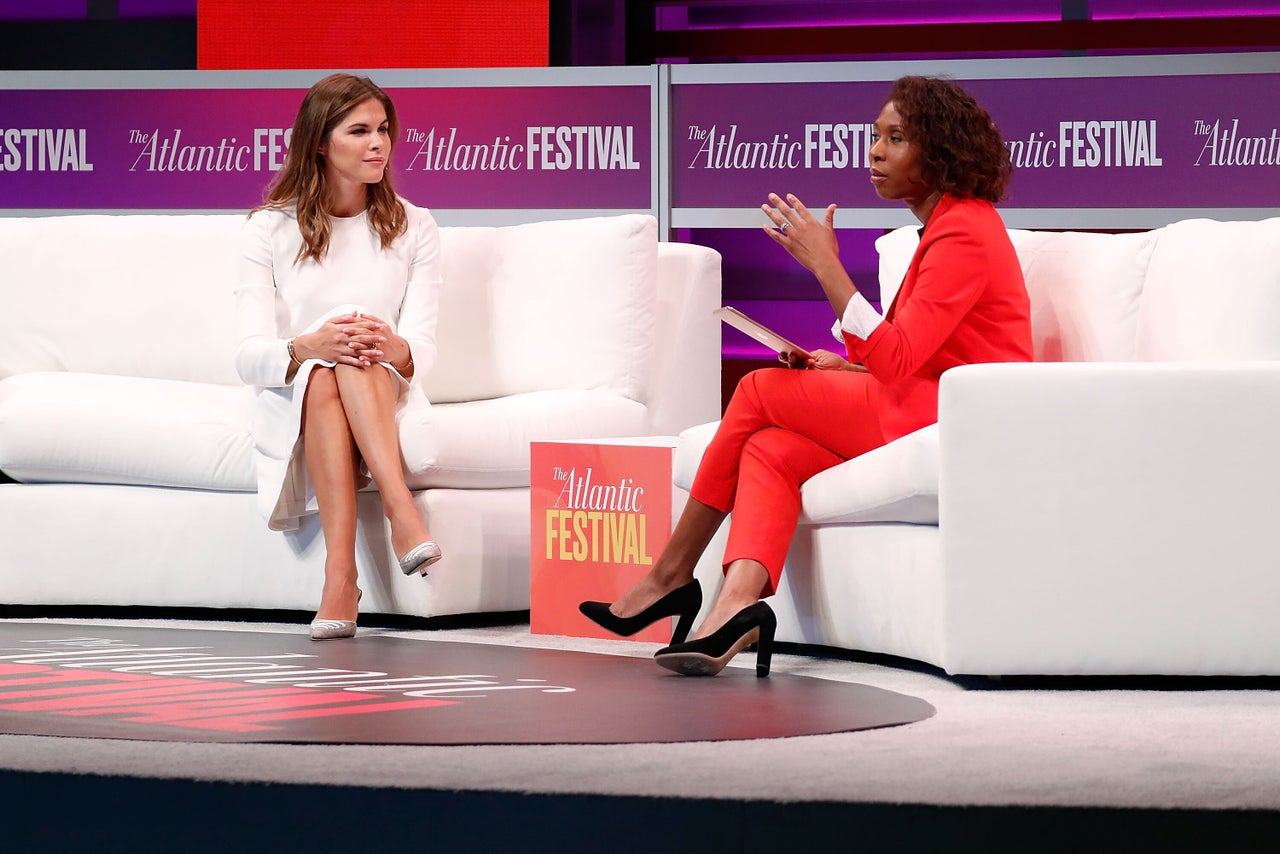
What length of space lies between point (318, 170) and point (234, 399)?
585 millimetres

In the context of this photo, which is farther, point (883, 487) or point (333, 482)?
point (333, 482)

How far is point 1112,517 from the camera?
265 cm

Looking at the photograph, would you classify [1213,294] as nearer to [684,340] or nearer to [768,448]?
[768,448]

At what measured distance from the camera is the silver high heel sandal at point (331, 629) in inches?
129

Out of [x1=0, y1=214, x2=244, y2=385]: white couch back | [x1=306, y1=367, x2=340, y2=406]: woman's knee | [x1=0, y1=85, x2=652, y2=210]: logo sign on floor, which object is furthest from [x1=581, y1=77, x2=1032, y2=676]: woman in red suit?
[x1=0, y1=85, x2=652, y2=210]: logo sign on floor

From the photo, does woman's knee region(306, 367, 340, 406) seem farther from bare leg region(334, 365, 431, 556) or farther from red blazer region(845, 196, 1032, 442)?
red blazer region(845, 196, 1032, 442)

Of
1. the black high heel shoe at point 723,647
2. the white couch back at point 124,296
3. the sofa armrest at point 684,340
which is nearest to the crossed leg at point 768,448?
the black high heel shoe at point 723,647

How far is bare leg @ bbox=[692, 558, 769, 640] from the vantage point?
282cm

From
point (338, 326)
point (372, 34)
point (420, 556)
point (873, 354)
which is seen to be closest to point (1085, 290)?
point (873, 354)

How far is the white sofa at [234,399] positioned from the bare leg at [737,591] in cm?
84

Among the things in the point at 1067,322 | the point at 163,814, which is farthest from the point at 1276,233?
the point at 163,814

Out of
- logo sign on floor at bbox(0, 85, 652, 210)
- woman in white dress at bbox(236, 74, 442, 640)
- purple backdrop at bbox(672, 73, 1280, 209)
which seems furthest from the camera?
logo sign on floor at bbox(0, 85, 652, 210)

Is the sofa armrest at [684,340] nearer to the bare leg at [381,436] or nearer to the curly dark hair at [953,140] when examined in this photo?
the bare leg at [381,436]

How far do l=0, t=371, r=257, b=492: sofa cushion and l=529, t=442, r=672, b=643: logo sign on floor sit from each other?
0.67 m
